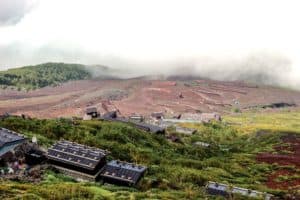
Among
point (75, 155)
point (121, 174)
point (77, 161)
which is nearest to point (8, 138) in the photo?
point (75, 155)

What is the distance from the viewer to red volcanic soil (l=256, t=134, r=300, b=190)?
76.4m

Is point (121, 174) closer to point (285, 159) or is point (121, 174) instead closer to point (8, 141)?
point (8, 141)

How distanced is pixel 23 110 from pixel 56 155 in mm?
142224

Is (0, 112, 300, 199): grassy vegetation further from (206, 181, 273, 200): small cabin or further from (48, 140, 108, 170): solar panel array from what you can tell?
(48, 140, 108, 170): solar panel array

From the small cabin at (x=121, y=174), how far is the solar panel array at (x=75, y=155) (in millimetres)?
1613

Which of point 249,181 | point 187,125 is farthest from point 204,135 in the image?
point 249,181

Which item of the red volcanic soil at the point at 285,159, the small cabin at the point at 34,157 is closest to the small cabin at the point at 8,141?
the small cabin at the point at 34,157

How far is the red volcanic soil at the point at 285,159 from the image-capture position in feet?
251

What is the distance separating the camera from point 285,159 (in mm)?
95250

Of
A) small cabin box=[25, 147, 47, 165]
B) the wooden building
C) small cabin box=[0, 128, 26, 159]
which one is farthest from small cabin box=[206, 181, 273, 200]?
small cabin box=[0, 128, 26, 159]

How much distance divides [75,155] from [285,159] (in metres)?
50.6

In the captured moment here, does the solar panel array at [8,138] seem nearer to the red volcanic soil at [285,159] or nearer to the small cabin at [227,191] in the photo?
the small cabin at [227,191]

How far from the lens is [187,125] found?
5876 inches

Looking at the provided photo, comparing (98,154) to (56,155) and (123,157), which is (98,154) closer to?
(56,155)
